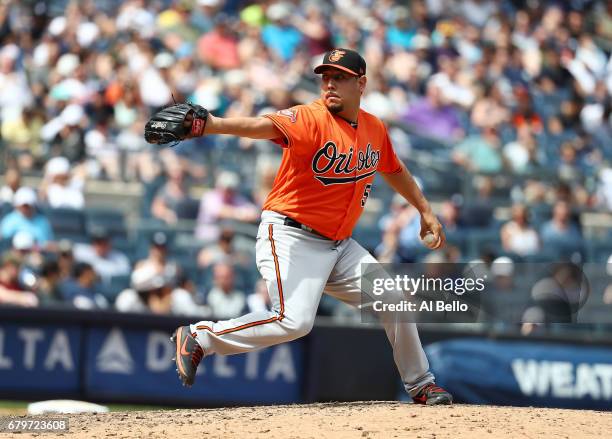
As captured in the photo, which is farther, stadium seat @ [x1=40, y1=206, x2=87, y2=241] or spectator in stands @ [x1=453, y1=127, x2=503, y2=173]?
spectator in stands @ [x1=453, y1=127, x2=503, y2=173]

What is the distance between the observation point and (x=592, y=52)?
16.5 m

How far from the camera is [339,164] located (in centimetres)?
600

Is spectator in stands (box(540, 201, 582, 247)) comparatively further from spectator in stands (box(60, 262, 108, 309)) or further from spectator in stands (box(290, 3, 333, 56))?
spectator in stands (box(60, 262, 108, 309))

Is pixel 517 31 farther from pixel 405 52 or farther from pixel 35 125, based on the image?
pixel 35 125

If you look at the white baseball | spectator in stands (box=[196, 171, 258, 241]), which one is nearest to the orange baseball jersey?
the white baseball

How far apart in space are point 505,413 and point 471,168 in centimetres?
667

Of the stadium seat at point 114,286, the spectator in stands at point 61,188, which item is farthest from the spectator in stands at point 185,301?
the spectator in stands at point 61,188

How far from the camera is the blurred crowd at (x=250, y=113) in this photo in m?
10.4

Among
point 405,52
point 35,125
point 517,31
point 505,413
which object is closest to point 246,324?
point 505,413

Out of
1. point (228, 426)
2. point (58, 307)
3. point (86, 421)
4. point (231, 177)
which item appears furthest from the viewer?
point (231, 177)

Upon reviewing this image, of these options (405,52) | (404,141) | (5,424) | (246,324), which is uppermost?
(405,52)

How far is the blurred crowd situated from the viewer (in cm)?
1044

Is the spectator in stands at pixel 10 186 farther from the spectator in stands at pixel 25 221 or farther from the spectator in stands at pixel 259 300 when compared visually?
the spectator in stands at pixel 259 300

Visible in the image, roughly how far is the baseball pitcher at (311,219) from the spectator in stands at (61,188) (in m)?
5.16
